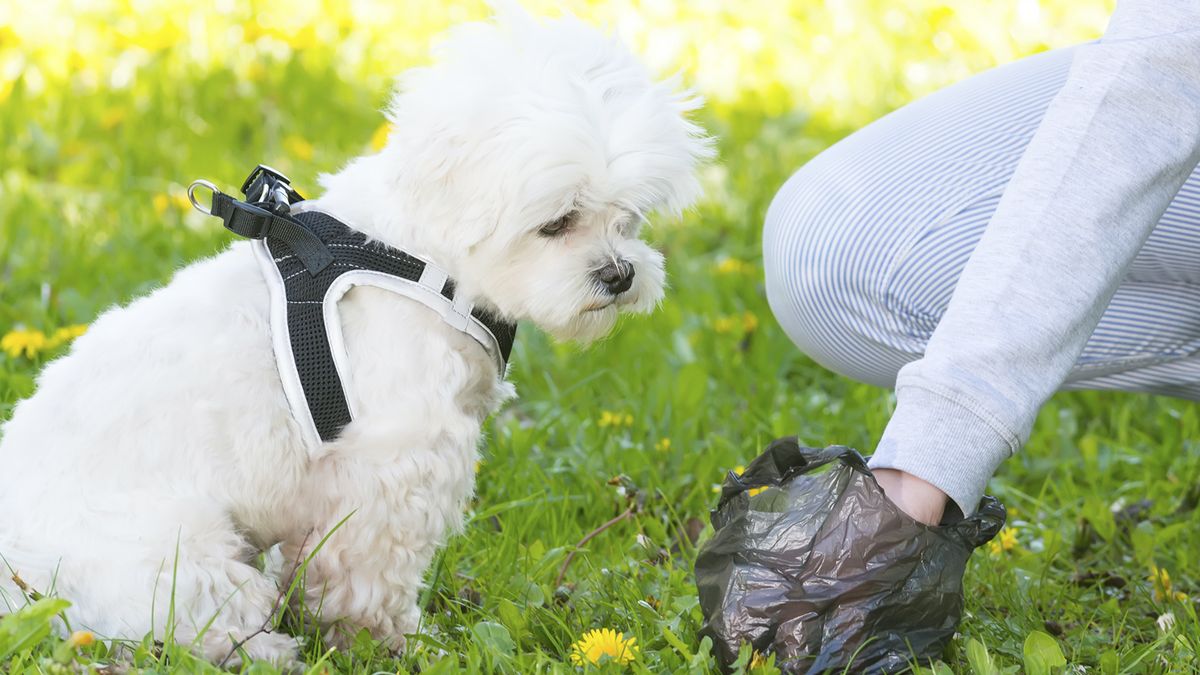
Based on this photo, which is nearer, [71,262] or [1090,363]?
[1090,363]

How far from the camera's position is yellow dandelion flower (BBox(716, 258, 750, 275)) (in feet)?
12.5

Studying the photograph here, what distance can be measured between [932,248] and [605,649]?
103cm

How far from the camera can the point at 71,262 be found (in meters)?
3.48

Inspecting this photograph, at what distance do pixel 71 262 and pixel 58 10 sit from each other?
87.1 inches

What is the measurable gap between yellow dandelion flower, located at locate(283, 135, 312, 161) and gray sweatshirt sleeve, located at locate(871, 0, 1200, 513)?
117 inches

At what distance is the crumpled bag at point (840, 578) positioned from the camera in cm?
181

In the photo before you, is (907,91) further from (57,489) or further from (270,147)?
(57,489)

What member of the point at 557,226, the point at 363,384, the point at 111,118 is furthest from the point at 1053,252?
the point at 111,118

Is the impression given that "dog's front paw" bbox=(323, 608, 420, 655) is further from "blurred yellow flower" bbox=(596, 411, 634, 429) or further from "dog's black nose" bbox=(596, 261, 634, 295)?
"blurred yellow flower" bbox=(596, 411, 634, 429)

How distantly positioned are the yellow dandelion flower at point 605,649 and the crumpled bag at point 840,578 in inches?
5.0

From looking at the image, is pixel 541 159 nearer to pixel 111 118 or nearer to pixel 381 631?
pixel 381 631

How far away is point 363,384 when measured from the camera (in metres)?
2.05

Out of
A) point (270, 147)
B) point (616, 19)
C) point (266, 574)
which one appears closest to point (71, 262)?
point (270, 147)

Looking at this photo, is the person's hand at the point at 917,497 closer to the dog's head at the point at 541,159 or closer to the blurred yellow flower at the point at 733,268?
the dog's head at the point at 541,159
